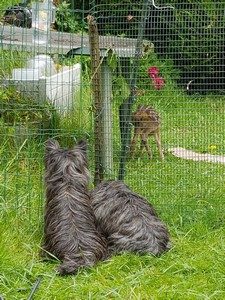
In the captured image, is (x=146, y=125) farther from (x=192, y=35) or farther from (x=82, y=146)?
(x=82, y=146)

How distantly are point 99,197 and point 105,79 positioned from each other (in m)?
1.27

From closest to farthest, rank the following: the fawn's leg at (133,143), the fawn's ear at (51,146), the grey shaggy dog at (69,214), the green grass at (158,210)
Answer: the green grass at (158,210)
the grey shaggy dog at (69,214)
the fawn's ear at (51,146)
the fawn's leg at (133,143)

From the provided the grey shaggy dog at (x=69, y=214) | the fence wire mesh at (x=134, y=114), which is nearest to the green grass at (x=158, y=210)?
the fence wire mesh at (x=134, y=114)

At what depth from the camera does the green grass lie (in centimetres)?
515

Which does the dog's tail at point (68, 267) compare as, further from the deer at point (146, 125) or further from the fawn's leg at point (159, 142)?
the deer at point (146, 125)

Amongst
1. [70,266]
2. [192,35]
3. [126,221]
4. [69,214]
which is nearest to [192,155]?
[192,35]

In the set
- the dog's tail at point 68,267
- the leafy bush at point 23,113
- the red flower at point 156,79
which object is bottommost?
the dog's tail at point 68,267

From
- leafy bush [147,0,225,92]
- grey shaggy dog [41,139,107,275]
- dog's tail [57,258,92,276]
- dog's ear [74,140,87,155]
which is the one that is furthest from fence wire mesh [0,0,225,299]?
dog's tail [57,258,92,276]

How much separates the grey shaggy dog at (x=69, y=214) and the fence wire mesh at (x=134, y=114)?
431 mm

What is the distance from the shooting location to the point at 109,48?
6762mm

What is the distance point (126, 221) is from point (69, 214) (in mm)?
477

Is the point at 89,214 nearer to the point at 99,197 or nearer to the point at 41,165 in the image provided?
the point at 99,197

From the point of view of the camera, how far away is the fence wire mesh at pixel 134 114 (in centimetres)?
657

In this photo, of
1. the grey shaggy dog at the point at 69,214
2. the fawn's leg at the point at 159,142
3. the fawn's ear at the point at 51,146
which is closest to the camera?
the grey shaggy dog at the point at 69,214
